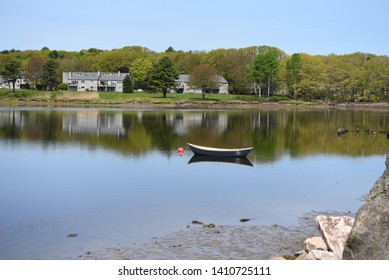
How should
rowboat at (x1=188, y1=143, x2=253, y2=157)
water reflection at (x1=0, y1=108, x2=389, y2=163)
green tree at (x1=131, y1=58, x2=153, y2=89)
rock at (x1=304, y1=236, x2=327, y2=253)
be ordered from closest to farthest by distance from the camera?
1. rock at (x1=304, y1=236, x2=327, y2=253)
2. rowboat at (x1=188, y1=143, x2=253, y2=157)
3. water reflection at (x1=0, y1=108, x2=389, y2=163)
4. green tree at (x1=131, y1=58, x2=153, y2=89)

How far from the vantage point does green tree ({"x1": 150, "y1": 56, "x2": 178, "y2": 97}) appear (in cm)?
11044

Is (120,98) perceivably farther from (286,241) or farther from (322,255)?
(322,255)

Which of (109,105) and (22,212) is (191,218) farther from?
(109,105)

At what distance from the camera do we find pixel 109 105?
105 metres

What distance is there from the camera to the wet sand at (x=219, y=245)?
14.4m

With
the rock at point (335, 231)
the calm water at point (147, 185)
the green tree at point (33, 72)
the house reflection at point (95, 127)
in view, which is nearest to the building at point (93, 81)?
the green tree at point (33, 72)

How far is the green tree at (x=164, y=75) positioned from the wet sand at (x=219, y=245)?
9406cm

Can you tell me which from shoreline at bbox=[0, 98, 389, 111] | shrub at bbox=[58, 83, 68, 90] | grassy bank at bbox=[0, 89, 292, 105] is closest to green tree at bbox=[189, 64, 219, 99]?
grassy bank at bbox=[0, 89, 292, 105]

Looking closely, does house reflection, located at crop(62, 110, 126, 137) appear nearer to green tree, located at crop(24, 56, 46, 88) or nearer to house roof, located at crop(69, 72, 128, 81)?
green tree, located at crop(24, 56, 46, 88)

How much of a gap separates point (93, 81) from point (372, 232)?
13102 cm

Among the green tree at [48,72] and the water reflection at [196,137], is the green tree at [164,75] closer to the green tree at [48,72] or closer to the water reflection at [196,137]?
the green tree at [48,72]

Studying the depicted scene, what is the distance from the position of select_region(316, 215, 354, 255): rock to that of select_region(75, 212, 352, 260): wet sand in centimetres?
206

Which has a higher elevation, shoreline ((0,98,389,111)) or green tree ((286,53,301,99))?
green tree ((286,53,301,99))

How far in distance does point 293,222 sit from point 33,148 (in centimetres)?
2432
